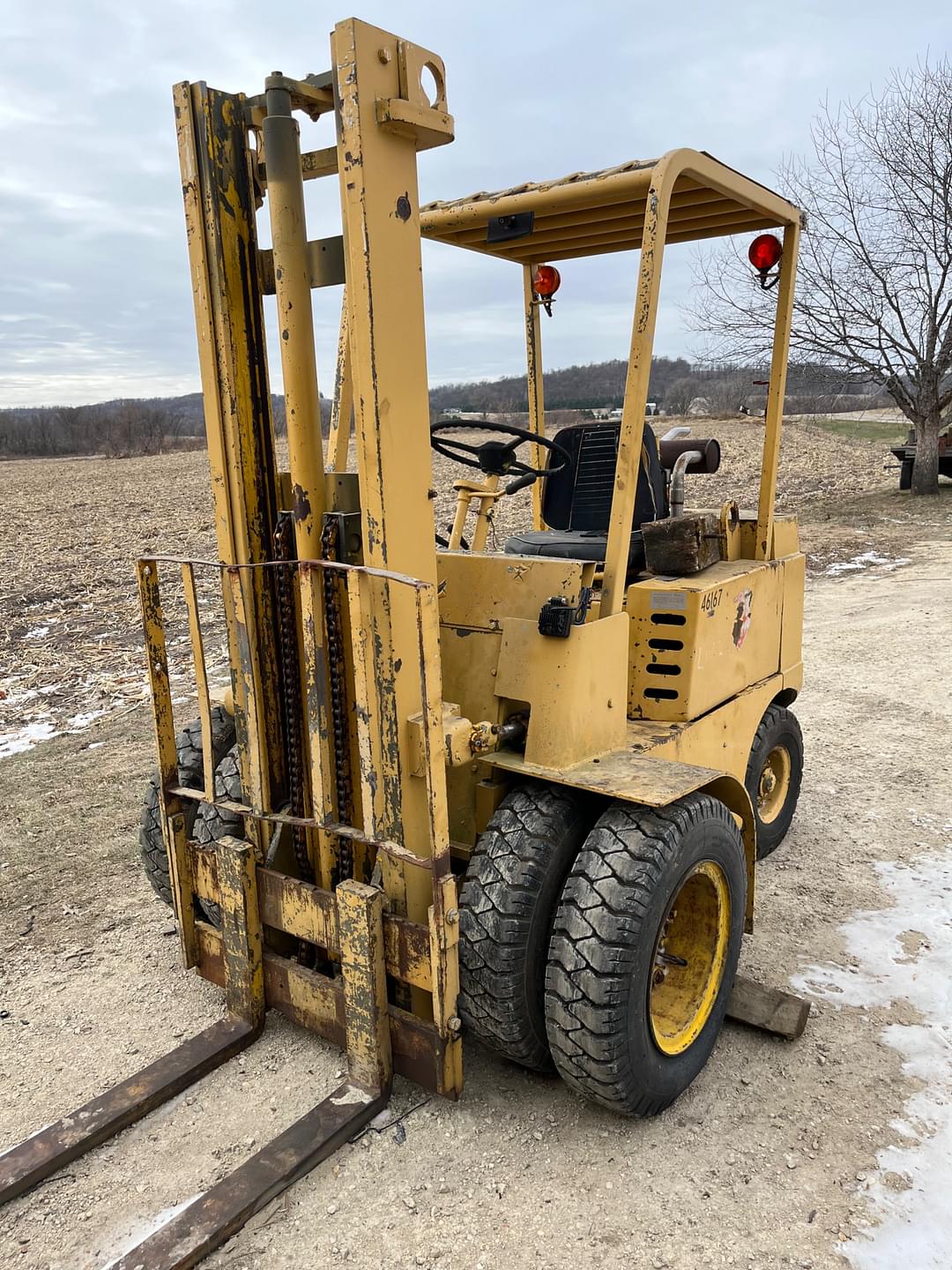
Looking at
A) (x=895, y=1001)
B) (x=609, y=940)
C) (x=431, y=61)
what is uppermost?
(x=431, y=61)

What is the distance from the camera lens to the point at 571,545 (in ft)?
12.5

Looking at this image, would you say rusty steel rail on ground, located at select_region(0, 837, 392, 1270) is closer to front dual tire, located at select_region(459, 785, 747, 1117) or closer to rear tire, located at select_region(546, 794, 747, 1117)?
front dual tire, located at select_region(459, 785, 747, 1117)

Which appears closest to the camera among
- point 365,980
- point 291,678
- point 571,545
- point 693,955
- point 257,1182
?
point 257,1182

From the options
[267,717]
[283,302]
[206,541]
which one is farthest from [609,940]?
[206,541]

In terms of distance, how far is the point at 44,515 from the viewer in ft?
64.7

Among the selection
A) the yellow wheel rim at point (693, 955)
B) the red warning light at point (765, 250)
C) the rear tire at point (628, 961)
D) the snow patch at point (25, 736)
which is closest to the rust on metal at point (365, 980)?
the rear tire at point (628, 961)

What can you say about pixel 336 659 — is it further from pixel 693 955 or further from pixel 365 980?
pixel 693 955

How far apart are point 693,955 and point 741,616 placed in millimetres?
1536

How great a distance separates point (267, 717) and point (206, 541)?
1280 cm

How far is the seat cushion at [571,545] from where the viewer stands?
377 cm

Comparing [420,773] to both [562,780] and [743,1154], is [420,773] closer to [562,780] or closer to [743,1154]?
[562,780]

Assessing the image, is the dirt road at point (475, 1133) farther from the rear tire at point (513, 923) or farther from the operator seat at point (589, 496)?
the operator seat at point (589, 496)

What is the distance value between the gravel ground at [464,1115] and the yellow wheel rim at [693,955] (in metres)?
0.23

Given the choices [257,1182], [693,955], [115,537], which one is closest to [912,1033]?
[693,955]
